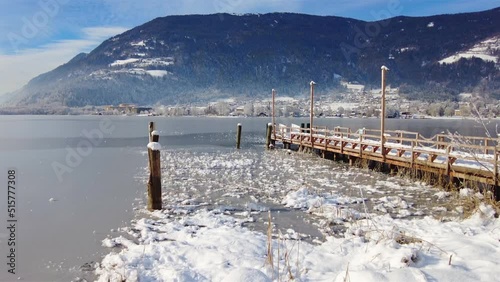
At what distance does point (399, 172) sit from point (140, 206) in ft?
36.8

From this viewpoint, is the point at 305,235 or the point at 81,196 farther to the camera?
the point at 81,196

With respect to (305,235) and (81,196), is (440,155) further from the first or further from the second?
(81,196)

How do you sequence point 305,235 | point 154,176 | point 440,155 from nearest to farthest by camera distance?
1. point 305,235
2. point 154,176
3. point 440,155

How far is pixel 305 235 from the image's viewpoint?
8891 mm

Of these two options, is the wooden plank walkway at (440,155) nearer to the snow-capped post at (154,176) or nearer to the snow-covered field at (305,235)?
the snow-covered field at (305,235)

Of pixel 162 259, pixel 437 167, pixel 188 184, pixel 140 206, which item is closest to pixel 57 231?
pixel 140 206

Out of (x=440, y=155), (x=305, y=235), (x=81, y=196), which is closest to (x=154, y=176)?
(x=81, y=196)

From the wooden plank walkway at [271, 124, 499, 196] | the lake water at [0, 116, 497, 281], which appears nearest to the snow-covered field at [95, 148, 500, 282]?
the lake water at [0, 116, 497, 281]

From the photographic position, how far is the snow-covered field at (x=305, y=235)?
5834 mm

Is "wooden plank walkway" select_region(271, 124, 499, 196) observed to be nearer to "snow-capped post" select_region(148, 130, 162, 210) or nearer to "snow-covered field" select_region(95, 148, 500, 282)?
"snow-covered field" select_region(95, 148, 500, 282)

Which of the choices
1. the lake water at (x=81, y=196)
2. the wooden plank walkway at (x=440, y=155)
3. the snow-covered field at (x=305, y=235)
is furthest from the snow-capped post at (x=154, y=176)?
the wooden plank walkway at (x=440, y=155)

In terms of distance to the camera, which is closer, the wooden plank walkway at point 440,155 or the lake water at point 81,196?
the lake water at point 81,196

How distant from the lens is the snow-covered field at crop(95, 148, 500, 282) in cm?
583

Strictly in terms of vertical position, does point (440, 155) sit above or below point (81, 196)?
above
